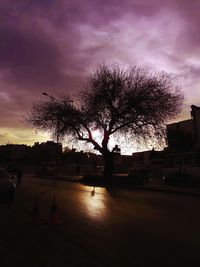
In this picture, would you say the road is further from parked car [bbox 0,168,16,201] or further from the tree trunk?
the tree trunk

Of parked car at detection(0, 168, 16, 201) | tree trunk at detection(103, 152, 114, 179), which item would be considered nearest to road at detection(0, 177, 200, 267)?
parked car at detection(0, 168, 16, 201)

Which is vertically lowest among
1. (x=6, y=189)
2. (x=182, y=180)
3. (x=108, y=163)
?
(x=6, y=189)

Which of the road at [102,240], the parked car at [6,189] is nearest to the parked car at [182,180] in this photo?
the parked car at [6,189]

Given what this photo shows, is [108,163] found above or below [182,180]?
above

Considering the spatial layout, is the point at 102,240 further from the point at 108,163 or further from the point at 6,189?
the point at 108,163

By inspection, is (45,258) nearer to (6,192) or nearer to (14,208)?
(14,208)

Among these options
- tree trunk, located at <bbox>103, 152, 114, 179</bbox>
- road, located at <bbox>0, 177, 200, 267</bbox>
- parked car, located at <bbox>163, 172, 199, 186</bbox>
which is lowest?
road, located at <bbox>0, 177, 200, 267</bbox>

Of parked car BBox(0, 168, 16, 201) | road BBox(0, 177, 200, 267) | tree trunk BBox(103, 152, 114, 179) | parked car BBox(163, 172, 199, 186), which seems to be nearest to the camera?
road BBox(0, 177, 200, 267)

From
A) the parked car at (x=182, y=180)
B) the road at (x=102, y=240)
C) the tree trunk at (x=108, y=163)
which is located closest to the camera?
the road at (x=102, y=240)

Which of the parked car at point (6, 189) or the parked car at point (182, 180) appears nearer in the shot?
the parked car at point (6, 189)

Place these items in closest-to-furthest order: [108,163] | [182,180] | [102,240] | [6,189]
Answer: [102,240] < [6,189] < [182,180] < [108,163]

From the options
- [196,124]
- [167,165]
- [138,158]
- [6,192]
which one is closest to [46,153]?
[138,158]

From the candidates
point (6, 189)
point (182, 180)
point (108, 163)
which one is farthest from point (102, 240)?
point (108, 163)

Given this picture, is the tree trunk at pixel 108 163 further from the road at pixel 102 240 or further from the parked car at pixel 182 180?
the road at pixel 102 240
